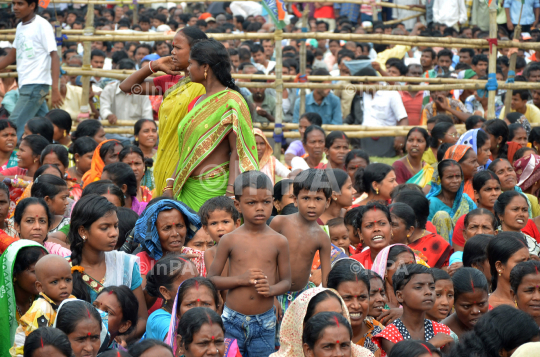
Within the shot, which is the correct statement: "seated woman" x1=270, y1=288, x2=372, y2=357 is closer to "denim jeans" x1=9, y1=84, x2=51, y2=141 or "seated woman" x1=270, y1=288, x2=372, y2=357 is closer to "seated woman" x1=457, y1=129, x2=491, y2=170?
"seated woman" x1=457, y1=129, x2=491, y2=170

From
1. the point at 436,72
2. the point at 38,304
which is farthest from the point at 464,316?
the point at 436,72

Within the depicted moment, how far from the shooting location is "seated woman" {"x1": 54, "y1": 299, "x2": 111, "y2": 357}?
11.1ft

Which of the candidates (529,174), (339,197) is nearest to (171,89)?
(339,197)

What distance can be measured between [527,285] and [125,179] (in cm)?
304

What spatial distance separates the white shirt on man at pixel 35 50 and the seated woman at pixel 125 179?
2843 mm

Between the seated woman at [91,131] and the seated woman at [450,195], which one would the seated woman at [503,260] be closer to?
the seated woman at [450,195]

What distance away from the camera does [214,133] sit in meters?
4.72

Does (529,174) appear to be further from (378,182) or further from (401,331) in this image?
(401,331)

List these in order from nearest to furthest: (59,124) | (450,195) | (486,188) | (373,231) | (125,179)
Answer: (373,231) < (125,179) < (486,188) < (450,195) < (59,124)

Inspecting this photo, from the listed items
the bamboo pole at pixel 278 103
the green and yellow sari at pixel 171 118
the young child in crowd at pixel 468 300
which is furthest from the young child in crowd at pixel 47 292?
the bamboo pole at pixel 278 103

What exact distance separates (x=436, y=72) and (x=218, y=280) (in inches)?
352

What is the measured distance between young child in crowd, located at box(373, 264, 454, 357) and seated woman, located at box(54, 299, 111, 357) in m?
1.42

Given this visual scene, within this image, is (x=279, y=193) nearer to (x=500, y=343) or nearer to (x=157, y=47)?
(x=500, y=343)

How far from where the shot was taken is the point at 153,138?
7152 mm
